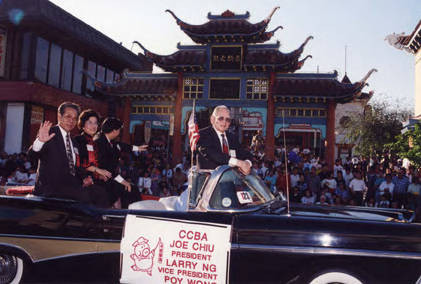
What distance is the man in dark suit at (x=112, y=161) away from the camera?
4.08m

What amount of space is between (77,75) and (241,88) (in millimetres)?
10284

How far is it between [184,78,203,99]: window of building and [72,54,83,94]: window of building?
749 centimetres

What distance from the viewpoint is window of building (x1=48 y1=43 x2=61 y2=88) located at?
19016 mm

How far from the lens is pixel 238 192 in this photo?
3.01 metres

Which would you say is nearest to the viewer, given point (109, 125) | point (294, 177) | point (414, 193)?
point (109, 125)

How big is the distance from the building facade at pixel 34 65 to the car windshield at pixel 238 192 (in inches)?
645

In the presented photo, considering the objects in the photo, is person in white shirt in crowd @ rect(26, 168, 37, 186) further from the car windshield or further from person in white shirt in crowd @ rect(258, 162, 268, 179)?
the car windshield

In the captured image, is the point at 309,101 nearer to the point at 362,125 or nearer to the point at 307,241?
the point at 362,125

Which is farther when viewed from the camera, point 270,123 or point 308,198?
point 270,123

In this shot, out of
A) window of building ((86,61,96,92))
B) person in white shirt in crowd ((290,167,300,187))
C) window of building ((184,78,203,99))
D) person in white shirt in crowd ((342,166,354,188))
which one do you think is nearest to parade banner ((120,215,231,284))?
person in white shirt in crowd ((290,167,300,187))

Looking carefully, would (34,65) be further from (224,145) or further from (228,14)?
(224,145)

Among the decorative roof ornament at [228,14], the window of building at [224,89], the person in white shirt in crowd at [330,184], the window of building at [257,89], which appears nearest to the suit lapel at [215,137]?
the person in white shirt in crowd at [330,184]

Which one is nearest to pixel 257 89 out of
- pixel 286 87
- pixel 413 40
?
pixel 286 87

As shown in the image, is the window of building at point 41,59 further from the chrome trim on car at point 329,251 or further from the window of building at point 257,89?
the chrome trim on car at point 329,251
